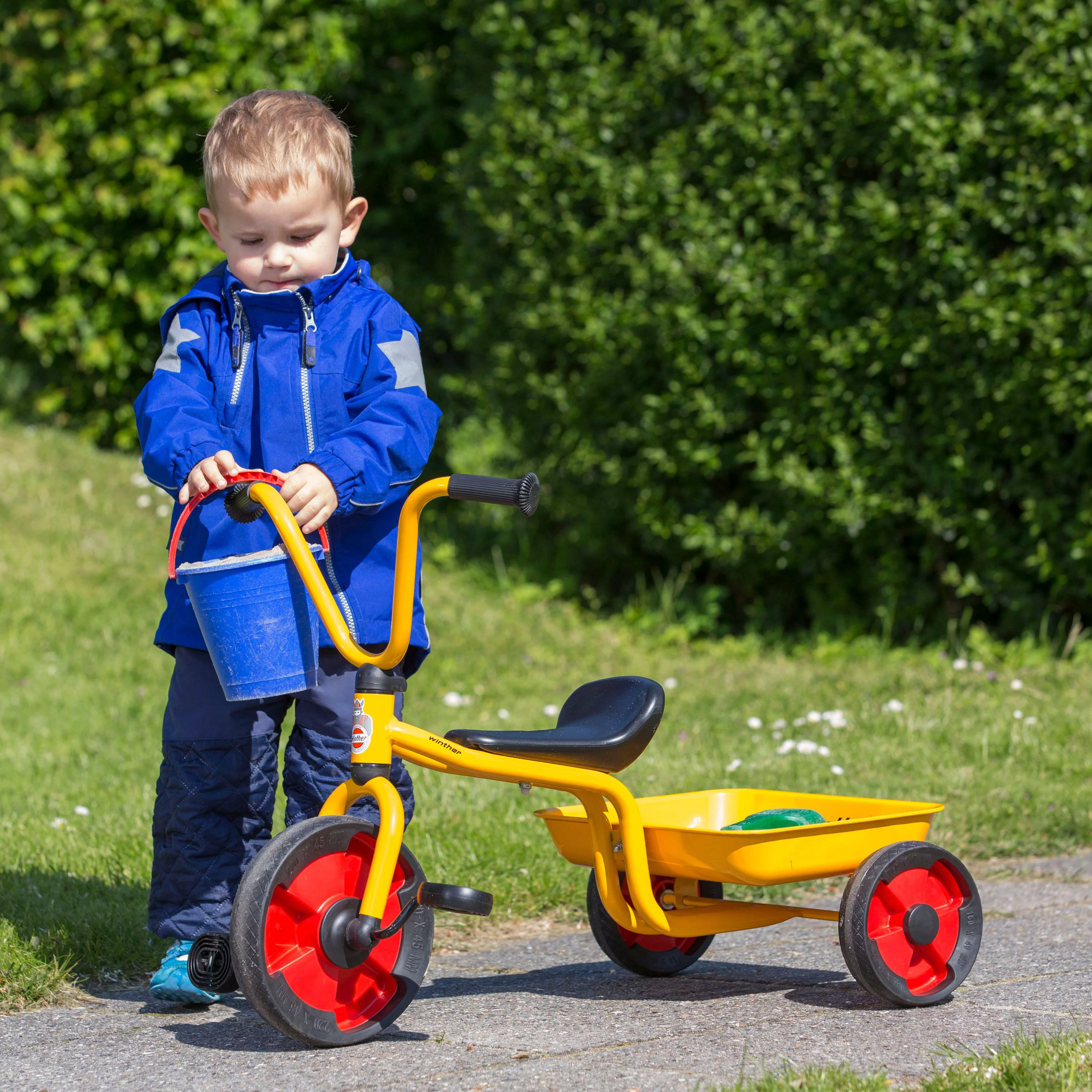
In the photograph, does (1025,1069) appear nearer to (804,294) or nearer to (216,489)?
(216,489)

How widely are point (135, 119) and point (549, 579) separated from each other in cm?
357

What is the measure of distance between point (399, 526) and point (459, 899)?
2.16ft

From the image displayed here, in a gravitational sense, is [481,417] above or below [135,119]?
below

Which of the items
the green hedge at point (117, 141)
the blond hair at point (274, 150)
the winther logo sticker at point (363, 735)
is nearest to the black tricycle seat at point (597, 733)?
the winther logo sticker at point (363, 735)

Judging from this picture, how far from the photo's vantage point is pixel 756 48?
6293mm

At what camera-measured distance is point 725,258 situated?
643 cm

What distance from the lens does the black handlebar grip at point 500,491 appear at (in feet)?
7.77

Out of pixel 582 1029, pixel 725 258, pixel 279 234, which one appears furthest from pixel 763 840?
pixel 725 258

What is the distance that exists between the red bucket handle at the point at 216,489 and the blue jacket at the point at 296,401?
0.15 m

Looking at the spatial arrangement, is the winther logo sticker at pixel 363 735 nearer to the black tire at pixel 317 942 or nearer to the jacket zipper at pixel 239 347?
the black tire at pixel 317 942

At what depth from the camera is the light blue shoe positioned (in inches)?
107

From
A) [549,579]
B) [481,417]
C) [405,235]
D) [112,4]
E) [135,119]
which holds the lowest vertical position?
[549,579]

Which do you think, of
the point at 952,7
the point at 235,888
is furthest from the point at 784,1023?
the point at 952,7

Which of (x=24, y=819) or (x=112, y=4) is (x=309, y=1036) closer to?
(x=24, y=819)
